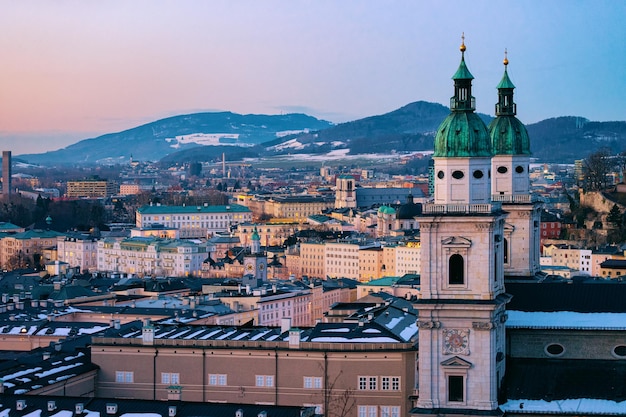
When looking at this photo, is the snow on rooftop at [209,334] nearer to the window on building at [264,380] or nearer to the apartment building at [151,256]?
the window on building at [264,380]

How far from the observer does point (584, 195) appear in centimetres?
15600

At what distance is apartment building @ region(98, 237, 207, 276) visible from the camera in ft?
561

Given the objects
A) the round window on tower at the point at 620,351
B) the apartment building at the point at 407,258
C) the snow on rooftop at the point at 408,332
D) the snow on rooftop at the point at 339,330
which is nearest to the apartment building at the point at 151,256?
the apartment building at the point at 407,258

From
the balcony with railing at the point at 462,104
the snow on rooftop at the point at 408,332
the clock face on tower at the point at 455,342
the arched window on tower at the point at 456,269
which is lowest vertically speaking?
the snow on rooftop at the point at 408,332

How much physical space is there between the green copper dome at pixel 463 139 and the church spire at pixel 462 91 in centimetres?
62

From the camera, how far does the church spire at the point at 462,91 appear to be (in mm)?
52375

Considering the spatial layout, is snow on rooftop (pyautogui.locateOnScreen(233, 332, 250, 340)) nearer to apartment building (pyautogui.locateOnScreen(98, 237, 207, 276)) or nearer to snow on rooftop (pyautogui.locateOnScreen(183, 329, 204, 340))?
snow on rooftop (pyautogui.locateOnScreen(183, 329, 204, 340))

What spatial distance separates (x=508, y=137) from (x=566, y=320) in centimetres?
1039

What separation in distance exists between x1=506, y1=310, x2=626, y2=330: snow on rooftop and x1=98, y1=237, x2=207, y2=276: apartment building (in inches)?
4392

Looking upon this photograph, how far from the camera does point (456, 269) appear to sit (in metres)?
51.7

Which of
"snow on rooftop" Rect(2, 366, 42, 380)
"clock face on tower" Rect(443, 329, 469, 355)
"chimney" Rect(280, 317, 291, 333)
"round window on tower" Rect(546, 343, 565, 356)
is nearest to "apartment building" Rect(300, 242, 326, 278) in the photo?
"chimney" Rect(280, 317, 291, 333)

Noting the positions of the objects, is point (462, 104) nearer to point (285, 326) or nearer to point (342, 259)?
point (285, 326)

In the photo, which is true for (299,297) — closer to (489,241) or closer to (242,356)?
(242,356)

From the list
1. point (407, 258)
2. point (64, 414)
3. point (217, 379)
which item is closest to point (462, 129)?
point (64, 414)
